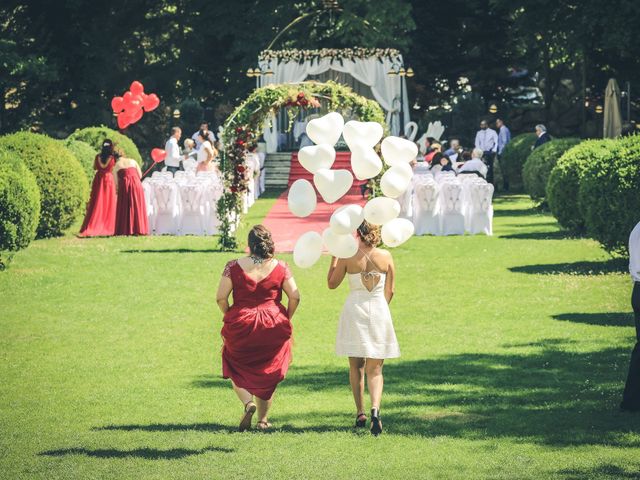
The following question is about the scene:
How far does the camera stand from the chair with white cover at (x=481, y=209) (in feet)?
83.7

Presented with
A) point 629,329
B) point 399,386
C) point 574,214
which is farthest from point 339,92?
point 399,386

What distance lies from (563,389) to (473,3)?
34644mm

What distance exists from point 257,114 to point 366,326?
1183 centimetres

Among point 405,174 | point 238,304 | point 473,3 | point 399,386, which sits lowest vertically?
point 399,386

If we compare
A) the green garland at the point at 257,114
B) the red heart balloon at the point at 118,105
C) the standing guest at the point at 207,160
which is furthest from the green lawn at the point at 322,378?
the red heart balloon at the point at 118,105

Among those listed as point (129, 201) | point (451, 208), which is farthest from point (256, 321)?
point (451, 208)

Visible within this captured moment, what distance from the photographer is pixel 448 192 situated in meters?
25.6

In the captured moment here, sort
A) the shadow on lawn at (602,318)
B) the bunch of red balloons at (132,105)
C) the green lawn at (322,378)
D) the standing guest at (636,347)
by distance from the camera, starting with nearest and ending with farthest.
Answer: the green lawn at (322,378) < the standing guest at (636,347) < the shadow on lawn at (602,318) < the bunch of red balloons at (132,105)

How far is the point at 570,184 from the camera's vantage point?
22562 mm

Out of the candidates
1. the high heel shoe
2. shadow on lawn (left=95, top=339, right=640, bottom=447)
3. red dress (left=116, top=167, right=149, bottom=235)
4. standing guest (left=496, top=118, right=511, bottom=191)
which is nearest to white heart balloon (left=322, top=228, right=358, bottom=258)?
the high heel shoe

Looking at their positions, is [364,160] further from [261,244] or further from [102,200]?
[102,200]

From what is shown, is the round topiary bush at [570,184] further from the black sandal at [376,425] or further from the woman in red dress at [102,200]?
the black sandal at [376,425]

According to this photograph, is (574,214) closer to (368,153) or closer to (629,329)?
(629,329)

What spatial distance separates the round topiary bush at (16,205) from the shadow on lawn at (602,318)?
8.67 metres
